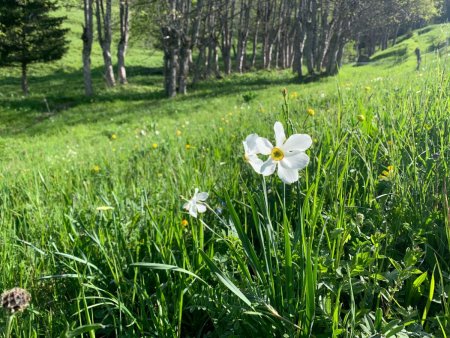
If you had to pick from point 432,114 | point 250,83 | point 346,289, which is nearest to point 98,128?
point 432,114

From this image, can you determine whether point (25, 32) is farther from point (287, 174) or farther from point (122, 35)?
point (287, 174)

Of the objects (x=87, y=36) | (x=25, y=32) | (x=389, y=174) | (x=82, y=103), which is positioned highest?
(x=25, y=32)

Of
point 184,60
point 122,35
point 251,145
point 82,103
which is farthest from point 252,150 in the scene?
point 122,35

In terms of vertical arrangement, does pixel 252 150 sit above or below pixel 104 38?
below

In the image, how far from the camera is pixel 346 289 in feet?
3.58

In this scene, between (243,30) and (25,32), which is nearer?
Result: (25,32)

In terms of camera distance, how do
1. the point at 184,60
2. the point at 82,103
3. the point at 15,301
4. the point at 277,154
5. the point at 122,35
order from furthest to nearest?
the point at 122,35 → the point at 184,60 → the point at 82,103 → the point at 277,154 → the point at 15,301

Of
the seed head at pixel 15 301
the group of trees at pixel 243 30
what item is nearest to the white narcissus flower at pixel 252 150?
the seed head at pixel 15 301

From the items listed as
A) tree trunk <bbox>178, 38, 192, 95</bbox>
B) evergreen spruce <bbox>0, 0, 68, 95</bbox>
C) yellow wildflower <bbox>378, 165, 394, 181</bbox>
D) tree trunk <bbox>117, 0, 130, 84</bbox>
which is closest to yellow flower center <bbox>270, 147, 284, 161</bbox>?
yellow wildflower <bbox>378, 165, 394, 181</bbox>

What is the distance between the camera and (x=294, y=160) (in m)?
0.89

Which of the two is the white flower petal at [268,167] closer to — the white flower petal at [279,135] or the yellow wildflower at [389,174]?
the white flower petal at [279,135]

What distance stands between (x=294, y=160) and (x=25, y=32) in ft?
78.7

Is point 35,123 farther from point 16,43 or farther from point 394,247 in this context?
point 394,247

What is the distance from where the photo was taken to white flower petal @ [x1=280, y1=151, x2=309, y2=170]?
2.85ft
